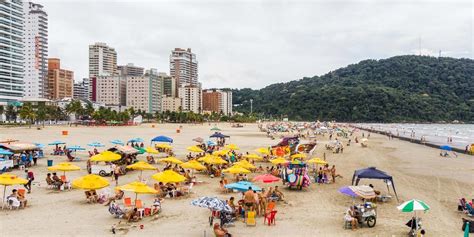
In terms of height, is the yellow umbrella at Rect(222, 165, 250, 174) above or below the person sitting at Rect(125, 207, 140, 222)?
above

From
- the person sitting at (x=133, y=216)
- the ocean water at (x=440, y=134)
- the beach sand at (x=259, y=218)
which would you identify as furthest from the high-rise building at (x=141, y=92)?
the person sitting at (x=133, y=216)

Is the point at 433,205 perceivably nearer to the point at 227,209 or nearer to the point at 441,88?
the point at 227,209

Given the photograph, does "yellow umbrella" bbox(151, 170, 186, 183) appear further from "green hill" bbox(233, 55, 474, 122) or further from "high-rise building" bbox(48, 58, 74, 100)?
"green hill" bbox(233, 55, 474, 122)

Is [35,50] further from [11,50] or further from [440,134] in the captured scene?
[440,134]

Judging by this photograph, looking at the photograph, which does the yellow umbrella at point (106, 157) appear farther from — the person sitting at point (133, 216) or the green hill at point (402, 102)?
the green hill at point (402, 102)

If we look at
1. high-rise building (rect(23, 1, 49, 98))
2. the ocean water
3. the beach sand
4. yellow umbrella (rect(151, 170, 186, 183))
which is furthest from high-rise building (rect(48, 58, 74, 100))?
yellow umbrella (rect(151, 170, 186, 183))

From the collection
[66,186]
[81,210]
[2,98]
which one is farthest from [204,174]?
[2,98]
